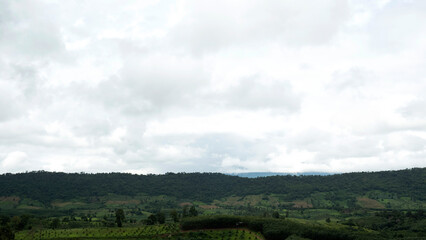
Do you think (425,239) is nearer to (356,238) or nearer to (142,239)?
(356,238)

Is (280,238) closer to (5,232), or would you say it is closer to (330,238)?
(330,238)

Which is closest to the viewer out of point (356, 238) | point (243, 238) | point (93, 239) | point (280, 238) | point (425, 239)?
point (425, 239)

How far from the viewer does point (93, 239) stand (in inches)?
7771

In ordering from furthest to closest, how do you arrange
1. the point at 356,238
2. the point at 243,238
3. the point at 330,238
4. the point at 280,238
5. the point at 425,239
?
the point at 243,238, the point at 280,238, the point at 330,238, the point at 356,238, the point at 425,239

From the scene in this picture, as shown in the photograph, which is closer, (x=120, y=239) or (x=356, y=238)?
(x=356, y=238)

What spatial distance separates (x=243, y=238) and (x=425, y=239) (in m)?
89.6

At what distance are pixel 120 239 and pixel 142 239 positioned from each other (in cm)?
1619

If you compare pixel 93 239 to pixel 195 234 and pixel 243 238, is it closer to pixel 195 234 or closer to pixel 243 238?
pixel 195 234

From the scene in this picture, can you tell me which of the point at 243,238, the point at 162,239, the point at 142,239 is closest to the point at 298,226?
the point at 243,238

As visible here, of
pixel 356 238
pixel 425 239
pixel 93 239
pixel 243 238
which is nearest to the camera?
pixel 425 239

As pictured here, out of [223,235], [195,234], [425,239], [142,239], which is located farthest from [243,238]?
[425,239]

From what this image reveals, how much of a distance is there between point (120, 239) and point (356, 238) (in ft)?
445

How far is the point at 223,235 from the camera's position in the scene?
640ft

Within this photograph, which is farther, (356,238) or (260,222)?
(260,222)
